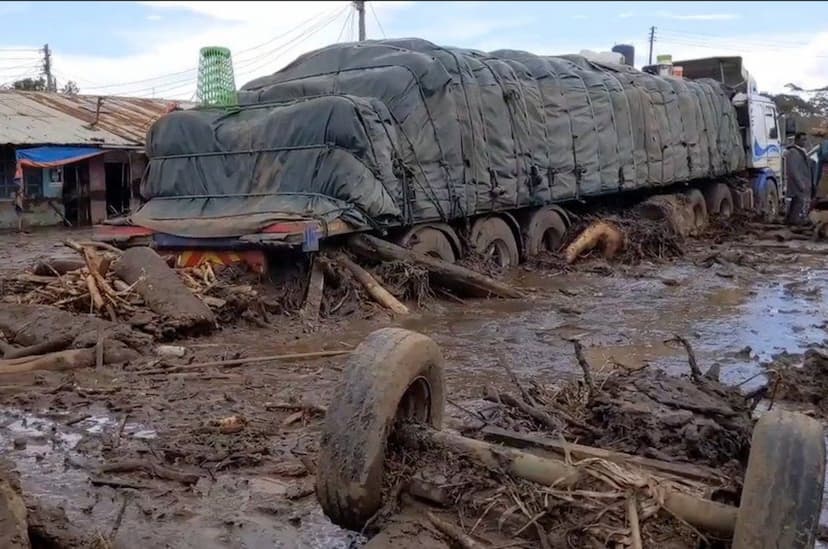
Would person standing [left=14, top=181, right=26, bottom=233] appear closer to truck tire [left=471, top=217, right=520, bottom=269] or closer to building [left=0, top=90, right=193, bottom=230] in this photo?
building [left=0, top=90, right=193, bottom=230]

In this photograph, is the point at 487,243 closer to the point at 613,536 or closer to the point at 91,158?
the point at 613,536

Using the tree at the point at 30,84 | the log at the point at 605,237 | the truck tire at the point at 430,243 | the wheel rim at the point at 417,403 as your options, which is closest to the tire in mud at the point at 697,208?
the log at the point at 605,237

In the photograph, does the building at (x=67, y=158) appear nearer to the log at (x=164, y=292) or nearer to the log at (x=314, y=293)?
the log at (x=164, y=292)

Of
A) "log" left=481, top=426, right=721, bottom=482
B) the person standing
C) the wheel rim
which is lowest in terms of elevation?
the person standing

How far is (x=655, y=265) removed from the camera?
46.8ft

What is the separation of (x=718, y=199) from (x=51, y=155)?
56.8ft

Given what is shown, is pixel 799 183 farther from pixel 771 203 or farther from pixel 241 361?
pixel 241 361

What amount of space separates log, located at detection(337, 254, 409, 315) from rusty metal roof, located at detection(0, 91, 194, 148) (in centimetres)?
1542

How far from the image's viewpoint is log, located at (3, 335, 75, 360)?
7.25m

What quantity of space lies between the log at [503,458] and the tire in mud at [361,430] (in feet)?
0.51

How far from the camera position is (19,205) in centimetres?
2302

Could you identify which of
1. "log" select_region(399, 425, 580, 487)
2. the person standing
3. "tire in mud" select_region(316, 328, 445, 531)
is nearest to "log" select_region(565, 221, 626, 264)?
"log" select_region(399, 425, 580, 487)

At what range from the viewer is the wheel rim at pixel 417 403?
160 inches

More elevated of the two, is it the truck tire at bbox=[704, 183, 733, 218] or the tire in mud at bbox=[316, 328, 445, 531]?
the tire in mud at bbox=[316, 328, 445, 531]
